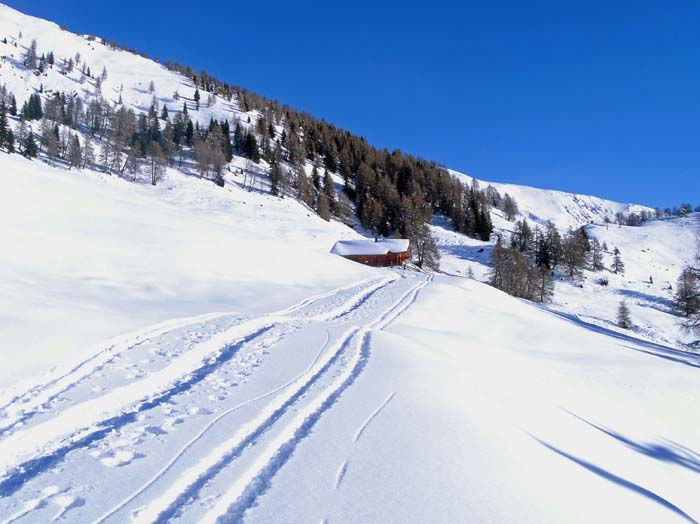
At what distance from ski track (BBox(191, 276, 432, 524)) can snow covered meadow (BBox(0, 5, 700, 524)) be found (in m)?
0.03

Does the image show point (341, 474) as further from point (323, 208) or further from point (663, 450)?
point (323, 208)

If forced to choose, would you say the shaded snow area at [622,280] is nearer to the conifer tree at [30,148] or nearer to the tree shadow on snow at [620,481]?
the tree shadow on snow at [620,481]

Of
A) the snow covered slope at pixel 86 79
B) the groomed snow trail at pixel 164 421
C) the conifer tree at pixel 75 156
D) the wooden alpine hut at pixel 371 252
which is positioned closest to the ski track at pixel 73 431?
the groomed snow trail at pixel 164 421

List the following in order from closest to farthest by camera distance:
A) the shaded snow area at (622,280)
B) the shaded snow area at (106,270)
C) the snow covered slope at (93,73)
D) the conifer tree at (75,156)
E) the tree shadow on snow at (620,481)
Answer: the tree shadow on snow at (620,481)
the shaded snow area at (106,270)
the shaded snow area at (622,280)
the conifer tree at (75,156)
the snow covered slope at (93,73)

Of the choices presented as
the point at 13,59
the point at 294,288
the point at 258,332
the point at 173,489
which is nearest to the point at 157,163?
the point at 294,288

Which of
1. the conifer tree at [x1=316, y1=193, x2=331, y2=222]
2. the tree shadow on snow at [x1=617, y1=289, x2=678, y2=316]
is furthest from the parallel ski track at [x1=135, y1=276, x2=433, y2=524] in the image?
the conifer tree at [x1=316, y1=193, x2=331, y2=222]

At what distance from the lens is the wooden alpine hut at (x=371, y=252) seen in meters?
50.0

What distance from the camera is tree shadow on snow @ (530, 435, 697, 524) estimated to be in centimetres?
470

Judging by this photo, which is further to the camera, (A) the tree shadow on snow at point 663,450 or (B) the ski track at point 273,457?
(A) the tree shadow on snow at point 663,450

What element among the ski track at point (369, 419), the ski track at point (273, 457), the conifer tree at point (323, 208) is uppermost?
the conifer tree at point (323, 208)

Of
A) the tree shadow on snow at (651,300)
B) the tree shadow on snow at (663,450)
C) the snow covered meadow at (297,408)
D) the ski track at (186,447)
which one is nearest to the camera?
the ski track at (186,447)

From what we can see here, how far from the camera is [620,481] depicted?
5.11 metres

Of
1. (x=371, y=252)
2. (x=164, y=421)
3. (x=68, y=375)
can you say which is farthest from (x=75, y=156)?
(x=164, y=421)

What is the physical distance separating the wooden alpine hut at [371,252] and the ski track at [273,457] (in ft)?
138
